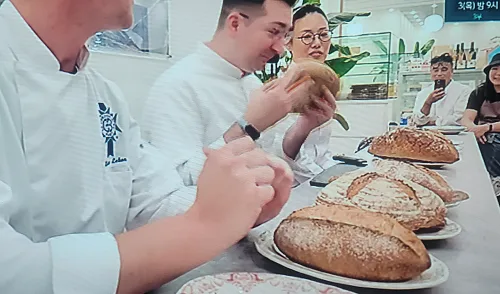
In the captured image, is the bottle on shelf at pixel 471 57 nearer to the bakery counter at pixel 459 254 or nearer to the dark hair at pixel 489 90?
the dark hair at pixel 489 90

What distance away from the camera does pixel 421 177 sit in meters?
0.64

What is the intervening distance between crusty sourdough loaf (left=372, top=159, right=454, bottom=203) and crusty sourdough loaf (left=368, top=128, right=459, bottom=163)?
251mm

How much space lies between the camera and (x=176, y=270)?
13.6 inches

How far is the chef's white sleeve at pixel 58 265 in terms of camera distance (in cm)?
30

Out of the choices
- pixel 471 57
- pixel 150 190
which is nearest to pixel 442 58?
pixel 471 57

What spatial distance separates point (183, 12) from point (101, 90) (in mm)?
144

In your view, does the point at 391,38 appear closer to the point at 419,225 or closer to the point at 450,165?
the point at 450,165

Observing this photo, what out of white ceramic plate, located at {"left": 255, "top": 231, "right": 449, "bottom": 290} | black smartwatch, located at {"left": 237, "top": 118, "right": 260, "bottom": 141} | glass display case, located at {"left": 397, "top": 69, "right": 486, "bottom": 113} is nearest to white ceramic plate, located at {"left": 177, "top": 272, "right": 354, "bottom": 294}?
white ceramic plate, located at {"left": 255, "top": 231, "right": 449, "bottom": 290}

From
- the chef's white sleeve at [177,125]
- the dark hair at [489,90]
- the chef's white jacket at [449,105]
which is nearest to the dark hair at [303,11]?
the chef's white sleeve at [177,125]

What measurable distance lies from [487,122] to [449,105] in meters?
0.23

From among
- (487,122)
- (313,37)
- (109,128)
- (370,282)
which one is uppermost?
(313,37)

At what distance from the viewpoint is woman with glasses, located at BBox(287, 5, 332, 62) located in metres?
0.80

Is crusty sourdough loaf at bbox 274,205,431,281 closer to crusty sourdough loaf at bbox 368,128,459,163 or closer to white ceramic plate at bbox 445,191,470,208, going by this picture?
white ceramic plate at bbox 445,191,470,208

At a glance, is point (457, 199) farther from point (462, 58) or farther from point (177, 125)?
point (462, 58)
